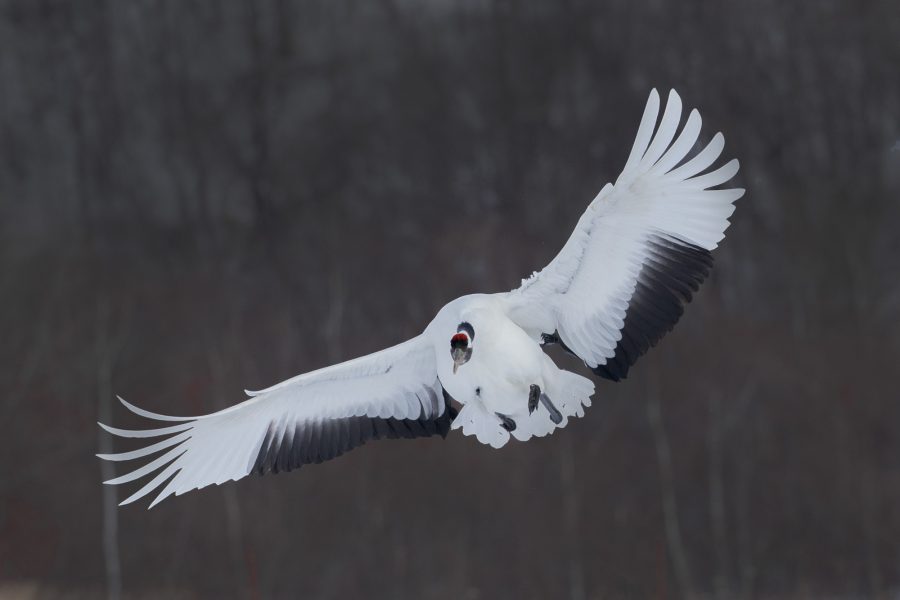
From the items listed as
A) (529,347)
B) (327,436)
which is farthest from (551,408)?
(327,436)

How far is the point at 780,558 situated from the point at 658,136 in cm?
888

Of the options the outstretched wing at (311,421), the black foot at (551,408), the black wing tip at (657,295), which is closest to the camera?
the black wing tip at (657,295)

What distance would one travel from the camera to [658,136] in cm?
682

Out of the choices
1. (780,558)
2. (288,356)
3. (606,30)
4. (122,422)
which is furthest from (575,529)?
(606,30)

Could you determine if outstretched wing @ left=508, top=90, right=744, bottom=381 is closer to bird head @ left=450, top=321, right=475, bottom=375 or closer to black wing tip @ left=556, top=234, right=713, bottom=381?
black wing tip @ left=556, top=234, right=713, bottom=381

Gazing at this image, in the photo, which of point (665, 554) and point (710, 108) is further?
point (710, 108)

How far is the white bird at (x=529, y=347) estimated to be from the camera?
6.95 meters

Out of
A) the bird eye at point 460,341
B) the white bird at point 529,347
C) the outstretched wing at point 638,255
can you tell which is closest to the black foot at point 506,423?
the white bird at point 529,347

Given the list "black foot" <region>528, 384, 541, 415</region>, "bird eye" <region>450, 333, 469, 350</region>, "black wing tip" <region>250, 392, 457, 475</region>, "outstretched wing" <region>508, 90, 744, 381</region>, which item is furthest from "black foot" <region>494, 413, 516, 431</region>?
"black wing tip" <region>250, 392, 457, 475</region>

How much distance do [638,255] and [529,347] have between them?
69 cm

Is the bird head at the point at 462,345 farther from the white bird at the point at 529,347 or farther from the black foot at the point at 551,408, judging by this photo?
the black foot at the point at 551,408

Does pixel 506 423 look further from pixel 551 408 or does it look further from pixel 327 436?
pixel 327 436

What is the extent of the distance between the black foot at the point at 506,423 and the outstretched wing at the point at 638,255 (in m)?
0.48

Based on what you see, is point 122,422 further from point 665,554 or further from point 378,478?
point 665,554
